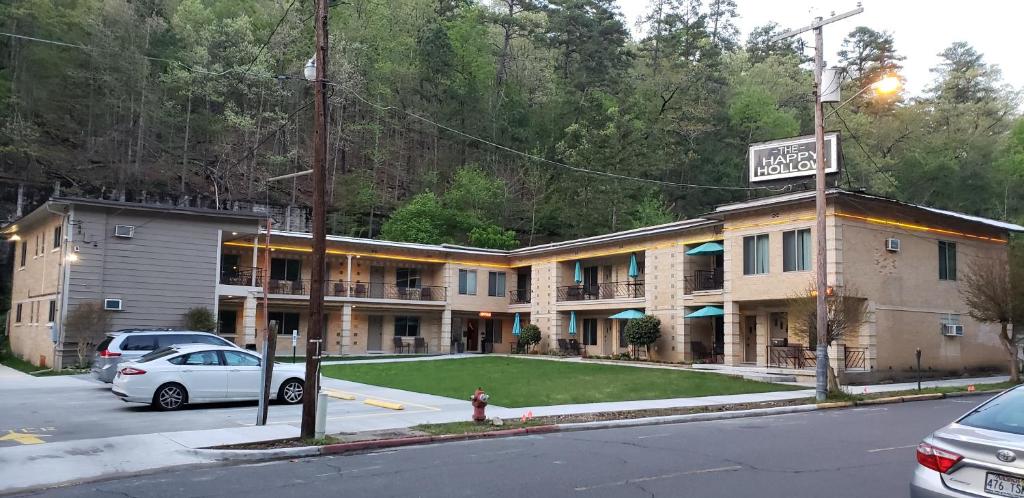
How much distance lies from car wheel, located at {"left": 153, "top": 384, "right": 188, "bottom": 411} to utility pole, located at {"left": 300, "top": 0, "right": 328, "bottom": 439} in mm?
5968

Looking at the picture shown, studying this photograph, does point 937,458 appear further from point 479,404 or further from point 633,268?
point 633,268

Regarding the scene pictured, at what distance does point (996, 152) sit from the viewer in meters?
60.4

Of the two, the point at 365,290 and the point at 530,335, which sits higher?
the point at 365,290

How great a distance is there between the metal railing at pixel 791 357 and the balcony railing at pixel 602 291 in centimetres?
892

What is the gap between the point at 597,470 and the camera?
10586 millimetres

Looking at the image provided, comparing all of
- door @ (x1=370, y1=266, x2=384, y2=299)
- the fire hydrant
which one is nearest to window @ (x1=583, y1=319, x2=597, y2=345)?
door @ (x1=370, y1=266, x2=384, y2=299)

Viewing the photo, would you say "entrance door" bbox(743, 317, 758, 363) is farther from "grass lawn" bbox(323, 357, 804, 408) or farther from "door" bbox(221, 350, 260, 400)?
"door" bbox(221, 350, 260, 400)

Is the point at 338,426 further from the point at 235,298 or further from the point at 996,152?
the point at 996,152

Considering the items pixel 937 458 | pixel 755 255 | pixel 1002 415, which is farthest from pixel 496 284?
pixel 937 458

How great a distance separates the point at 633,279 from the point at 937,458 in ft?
114

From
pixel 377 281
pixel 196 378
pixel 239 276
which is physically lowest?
pixel 196 378

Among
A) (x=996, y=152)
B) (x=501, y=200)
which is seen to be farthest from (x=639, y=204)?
(x=996, y=152)

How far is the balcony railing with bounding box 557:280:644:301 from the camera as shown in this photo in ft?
130

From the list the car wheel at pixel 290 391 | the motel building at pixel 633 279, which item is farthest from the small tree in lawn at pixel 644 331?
the car wheel at pixel 290 391
